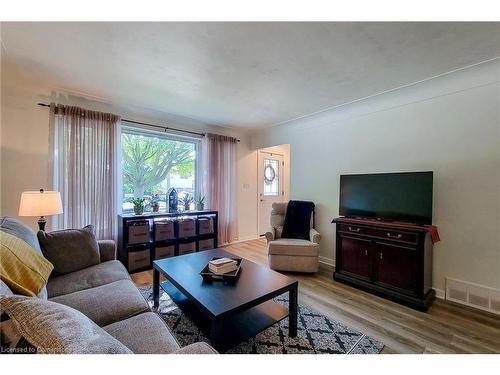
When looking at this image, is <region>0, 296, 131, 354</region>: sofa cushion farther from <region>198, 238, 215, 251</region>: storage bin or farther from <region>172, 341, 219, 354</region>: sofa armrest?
<region>198, 238, 215, 251</region>: storage bin

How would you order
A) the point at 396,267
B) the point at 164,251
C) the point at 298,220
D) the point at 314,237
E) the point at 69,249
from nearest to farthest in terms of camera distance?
the point at 69,249 < the point at 396,267 < the point at 314,237 < the point at 164,251 < the point at 298,220

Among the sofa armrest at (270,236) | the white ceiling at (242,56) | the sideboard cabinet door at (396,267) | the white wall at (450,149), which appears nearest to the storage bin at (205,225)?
the sofa armrest at (270,236)

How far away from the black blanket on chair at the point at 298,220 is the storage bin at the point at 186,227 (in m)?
1.44

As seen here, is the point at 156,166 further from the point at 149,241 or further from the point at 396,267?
the point at 396,267

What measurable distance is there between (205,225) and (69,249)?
2.06m

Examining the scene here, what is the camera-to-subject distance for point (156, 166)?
390 centimetres

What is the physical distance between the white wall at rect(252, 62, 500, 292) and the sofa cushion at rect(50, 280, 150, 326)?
2964mm

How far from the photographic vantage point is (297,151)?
4031mm

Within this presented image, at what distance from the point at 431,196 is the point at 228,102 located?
2629 mm

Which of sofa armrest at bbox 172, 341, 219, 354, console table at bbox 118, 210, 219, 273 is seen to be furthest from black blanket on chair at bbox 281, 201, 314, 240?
sofa armrest at bbox 172, 341, 219, 354

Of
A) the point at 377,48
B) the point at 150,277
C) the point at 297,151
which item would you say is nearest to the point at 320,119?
the point at 297,151

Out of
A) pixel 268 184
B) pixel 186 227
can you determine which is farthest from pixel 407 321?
pixel 268 184

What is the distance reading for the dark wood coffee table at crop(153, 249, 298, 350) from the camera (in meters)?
1.40

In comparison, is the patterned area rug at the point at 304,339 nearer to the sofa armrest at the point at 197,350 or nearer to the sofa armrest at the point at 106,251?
the sofa armrest at the point at 106,251
